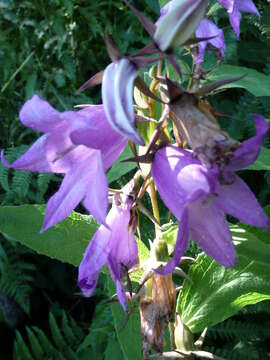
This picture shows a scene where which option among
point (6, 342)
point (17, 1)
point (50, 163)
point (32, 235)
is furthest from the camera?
point (17, 1)

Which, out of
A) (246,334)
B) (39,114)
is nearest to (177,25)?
(39,114)

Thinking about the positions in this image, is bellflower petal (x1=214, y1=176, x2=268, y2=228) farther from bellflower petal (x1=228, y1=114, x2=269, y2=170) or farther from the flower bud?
the flower bud

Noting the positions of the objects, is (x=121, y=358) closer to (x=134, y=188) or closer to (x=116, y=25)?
(x=134, y=188)

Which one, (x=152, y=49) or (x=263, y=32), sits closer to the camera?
(x=152, y=49)

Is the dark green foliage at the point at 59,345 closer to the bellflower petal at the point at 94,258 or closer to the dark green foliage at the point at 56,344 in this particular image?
the dark green foliage at the point at 56,344

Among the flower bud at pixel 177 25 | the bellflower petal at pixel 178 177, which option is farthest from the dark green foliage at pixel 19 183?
the flower bud at pixel 177 25

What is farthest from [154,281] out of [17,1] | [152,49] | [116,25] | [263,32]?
[17,1]

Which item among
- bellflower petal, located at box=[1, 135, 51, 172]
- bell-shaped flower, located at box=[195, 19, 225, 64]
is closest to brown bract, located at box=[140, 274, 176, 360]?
bellflower petal, located at box=[1, 135, 51, 172]
